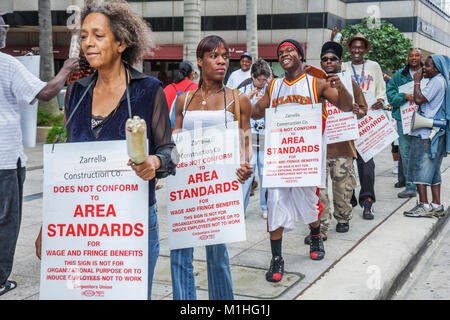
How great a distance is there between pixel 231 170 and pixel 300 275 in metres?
1.79

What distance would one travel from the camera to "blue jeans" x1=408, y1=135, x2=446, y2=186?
7.07 meters

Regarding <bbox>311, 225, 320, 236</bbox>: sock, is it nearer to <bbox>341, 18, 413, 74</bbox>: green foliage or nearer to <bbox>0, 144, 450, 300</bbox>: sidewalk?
<bbox>0, 144, 450, 300</bbox>: sidewalk

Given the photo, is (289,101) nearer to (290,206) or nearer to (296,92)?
(296,92)

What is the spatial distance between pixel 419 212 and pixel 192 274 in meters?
4.46

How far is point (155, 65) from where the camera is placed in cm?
3659

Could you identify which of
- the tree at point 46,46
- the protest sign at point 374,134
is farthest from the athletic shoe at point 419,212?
the tree at point 46,46

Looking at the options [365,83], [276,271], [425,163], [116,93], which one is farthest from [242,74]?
[116,93]

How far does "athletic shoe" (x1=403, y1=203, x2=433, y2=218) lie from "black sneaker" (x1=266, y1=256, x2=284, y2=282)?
3025 millimetres

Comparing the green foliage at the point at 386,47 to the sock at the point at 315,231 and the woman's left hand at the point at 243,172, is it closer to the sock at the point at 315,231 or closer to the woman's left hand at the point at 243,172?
the sock at the point at 315,231

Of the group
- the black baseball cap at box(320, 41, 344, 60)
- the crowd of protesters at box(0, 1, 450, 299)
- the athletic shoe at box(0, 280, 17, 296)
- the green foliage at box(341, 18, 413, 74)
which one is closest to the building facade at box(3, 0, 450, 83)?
the green foliage at box(341, 18, 413, 74)

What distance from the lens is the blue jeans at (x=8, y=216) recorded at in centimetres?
426

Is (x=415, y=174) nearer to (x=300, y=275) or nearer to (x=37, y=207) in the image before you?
(x=300, y=275)

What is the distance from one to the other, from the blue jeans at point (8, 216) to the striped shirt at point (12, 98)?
4.4 inches

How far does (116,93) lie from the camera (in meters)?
2.70
